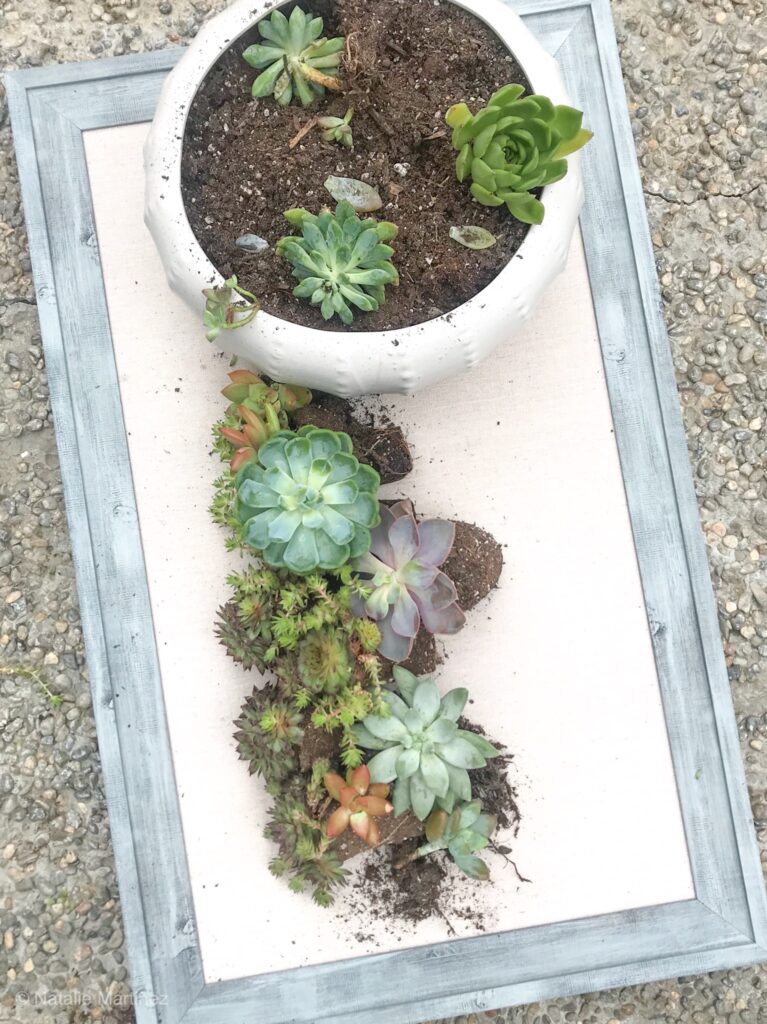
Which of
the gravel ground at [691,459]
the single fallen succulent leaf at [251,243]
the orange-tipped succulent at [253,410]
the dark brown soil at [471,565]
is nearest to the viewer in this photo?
the single fallen succulent leaf at [251,243]

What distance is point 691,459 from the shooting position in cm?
156

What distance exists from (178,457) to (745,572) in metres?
1.08

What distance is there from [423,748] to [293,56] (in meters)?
1.03

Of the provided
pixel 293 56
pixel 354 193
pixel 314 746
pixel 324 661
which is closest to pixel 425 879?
pixel 314 746

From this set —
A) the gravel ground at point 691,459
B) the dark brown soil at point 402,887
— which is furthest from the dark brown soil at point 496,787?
the gravel ground at point 691,459

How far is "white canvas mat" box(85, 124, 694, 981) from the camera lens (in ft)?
4.58

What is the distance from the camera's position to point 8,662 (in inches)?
60.6

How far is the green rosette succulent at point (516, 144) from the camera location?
40.6 inches

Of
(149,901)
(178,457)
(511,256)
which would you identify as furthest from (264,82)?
(149,901)

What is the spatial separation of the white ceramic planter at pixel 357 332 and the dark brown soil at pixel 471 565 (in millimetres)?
345

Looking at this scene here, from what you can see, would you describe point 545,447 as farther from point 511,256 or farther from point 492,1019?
point 492,1019

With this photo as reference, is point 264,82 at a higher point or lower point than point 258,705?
higher

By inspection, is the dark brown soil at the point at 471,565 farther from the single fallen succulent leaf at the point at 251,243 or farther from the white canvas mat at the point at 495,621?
the single fallen succulent leaf at the point at 251,243

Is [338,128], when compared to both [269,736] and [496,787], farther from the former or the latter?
[496,787]
